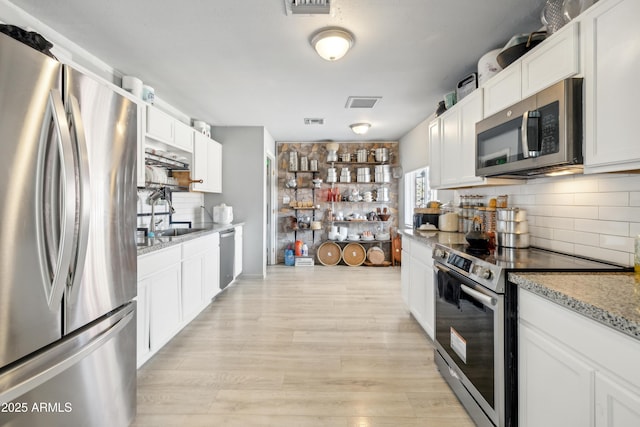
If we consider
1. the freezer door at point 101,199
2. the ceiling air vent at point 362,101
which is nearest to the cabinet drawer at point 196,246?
the freezer door at point 101,199

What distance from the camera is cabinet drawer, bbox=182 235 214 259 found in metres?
2.73

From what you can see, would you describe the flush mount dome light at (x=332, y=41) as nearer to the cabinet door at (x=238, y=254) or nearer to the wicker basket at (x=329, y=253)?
the cabinet door at (x=238, y=254)

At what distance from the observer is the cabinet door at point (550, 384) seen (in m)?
0.98

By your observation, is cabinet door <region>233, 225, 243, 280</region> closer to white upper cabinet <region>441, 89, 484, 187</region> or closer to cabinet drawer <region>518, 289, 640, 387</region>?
white upper cabinet <region>441, 89, 484, 187</region>

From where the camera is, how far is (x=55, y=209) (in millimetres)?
1048

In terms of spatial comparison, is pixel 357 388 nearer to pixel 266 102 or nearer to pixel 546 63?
pixel 546 63

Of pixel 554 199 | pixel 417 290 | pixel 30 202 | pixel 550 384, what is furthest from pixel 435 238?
pixel 30 202

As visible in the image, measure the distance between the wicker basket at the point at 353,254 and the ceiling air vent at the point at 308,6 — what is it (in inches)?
169

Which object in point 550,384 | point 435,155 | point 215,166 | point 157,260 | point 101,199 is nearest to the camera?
point 550,384

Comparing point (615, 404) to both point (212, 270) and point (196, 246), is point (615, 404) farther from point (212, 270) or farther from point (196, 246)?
point (212, 270)

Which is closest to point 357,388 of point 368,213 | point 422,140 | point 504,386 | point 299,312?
point 504,386

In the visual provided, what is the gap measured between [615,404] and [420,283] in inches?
71.8

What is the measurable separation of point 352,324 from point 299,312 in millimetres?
646

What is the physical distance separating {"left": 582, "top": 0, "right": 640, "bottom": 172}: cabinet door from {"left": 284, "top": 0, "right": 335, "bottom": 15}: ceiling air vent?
134 cm
